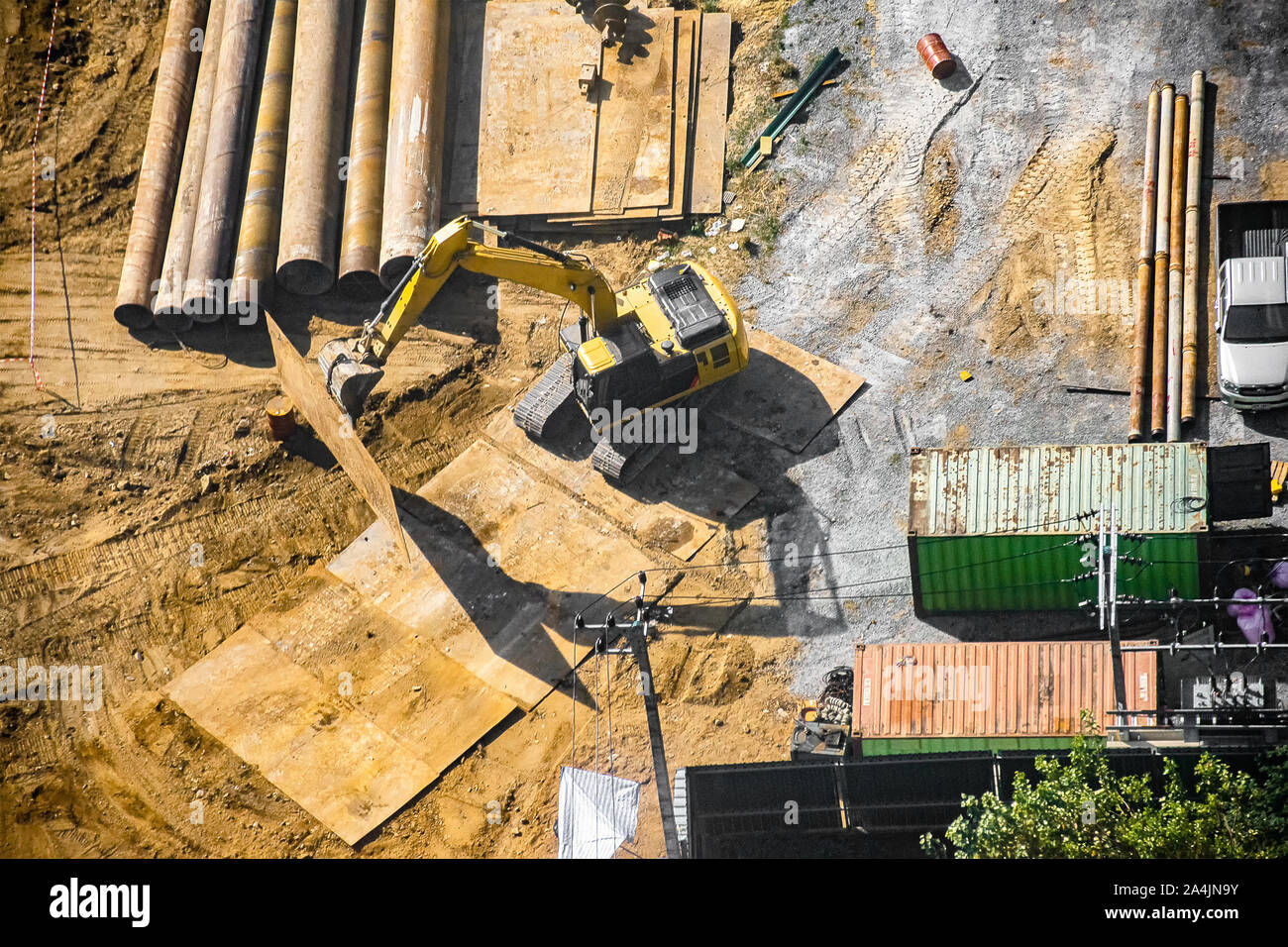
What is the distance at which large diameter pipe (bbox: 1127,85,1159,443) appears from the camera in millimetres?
32031

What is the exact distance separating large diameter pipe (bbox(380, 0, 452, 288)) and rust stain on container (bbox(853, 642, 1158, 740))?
1595 centimetres

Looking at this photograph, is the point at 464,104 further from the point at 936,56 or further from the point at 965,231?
the point at 965,231

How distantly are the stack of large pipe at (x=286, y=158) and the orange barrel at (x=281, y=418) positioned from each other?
→ 3270mm

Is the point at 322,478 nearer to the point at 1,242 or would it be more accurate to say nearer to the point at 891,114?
the point at 1,242

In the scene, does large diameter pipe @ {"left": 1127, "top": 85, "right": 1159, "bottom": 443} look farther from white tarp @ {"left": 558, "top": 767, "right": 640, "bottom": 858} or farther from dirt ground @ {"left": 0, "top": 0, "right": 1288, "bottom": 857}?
white tarp @ {"left": 558, "top": 767, "right": 640, "bottom": 858}

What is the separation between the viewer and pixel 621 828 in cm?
2636

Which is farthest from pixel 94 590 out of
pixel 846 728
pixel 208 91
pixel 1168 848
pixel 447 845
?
pixel 1168 848

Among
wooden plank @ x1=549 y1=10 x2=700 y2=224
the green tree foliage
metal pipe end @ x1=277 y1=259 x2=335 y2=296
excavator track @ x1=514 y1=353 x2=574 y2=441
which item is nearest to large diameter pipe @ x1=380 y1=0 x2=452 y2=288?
metal pipe end @ x1=277 y1=259 x2=335 y2=296

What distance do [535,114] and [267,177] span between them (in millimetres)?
7097

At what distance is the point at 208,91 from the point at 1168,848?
30770mm

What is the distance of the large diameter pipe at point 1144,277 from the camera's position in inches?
1261

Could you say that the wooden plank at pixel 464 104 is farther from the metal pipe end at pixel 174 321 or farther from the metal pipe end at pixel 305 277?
the metal pipe end at pixel 174 321

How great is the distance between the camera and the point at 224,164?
38688 mm

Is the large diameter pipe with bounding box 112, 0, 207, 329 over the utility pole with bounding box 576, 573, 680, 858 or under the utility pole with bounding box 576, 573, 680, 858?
over
